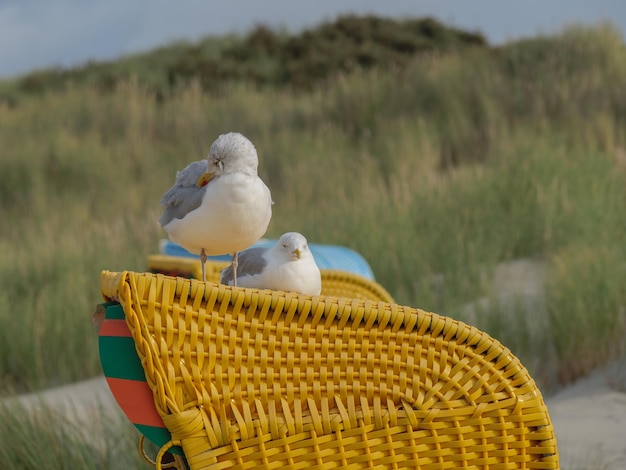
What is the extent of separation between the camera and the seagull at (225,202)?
5.35 ft

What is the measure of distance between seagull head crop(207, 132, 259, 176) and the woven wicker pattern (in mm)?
239

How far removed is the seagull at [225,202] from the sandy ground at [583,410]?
1303mm

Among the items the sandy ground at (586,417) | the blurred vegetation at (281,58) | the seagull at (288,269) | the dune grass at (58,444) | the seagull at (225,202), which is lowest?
the sandy ground at (586,417)

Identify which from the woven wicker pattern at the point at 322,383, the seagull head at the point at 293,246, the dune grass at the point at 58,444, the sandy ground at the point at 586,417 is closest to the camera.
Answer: the woven wicker pattern at the point at 322,383

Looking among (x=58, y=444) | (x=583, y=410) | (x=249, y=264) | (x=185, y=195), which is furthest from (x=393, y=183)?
(x=185, y=195)

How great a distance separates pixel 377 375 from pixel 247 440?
304mm

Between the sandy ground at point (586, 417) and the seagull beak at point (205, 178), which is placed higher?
the seagull beak at point (205, 178)

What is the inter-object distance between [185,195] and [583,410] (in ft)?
7.53

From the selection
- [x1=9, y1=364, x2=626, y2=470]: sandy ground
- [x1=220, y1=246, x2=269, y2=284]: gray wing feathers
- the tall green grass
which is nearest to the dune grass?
[x1=9, y1=364, x2=626, y2=470]: sandy ground

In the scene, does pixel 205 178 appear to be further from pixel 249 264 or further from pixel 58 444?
pixel 58 444

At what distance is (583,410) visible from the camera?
11.1 feet

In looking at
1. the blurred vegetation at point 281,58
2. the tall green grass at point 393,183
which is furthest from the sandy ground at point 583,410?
the blurred vegetation at point 281,58

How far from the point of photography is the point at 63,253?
18.5 feet

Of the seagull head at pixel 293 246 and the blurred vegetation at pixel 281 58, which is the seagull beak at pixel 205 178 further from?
the blurred vegetation at pixel 281 58
